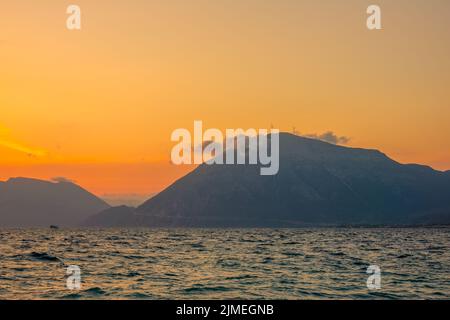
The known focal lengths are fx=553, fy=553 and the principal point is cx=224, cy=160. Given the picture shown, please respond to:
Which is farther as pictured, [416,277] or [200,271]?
[200,271]

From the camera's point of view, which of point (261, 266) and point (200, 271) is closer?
point (200, 271)

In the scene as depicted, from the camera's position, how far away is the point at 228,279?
4238 centimetres

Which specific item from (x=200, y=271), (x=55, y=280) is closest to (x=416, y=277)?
(x=200, y=271)

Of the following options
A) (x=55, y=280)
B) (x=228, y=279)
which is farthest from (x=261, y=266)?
(x=55, y=280)

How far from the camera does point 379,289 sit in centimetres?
3750
